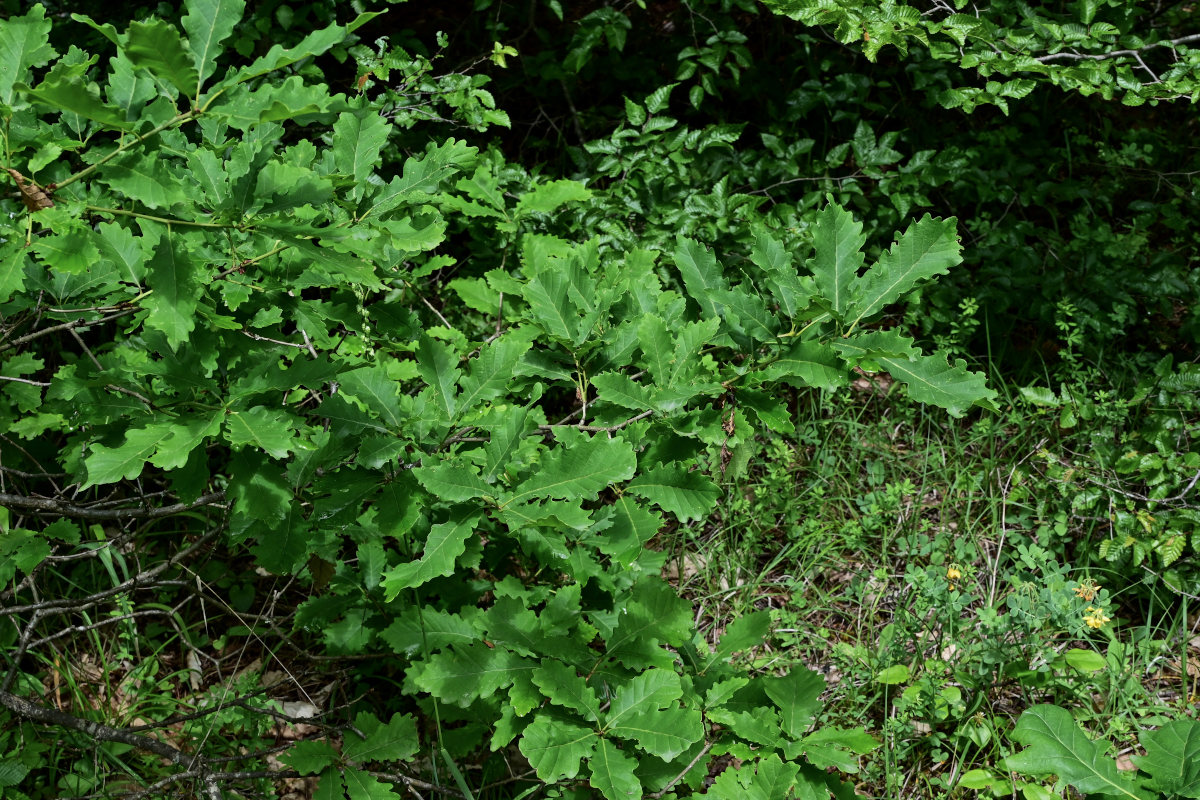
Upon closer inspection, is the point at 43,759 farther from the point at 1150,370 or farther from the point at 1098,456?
the point at 1150,370

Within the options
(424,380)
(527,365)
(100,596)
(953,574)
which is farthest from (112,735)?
(953,574)

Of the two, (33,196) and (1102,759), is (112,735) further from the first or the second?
(1102,759)

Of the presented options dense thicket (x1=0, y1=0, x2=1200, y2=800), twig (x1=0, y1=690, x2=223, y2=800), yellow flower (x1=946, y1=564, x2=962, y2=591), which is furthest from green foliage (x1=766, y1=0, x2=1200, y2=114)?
twig (x1=0, y1=690, x2=223, y2=800)

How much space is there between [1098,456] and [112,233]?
2.92 metres

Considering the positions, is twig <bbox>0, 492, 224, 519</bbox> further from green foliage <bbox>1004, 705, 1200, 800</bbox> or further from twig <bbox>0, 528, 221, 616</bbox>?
green foliage <bbox>1004, 705, 1200, 800</bbox>

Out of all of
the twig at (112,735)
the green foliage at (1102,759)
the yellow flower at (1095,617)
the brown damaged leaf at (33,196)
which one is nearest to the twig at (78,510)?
the twig at (112,735)

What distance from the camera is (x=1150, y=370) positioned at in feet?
10.6

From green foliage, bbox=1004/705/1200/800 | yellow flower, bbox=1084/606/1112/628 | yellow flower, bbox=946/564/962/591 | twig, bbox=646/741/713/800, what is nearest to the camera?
green foliage, bbox=1004/705/1200/800

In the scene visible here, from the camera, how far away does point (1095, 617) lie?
2.46 m

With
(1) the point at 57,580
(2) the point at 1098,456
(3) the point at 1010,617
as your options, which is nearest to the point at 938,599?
(3) the point at 1010,617

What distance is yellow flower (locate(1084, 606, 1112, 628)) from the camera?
244cm

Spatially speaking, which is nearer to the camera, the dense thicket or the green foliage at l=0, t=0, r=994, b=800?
the green foliage at l=0, t=0, r=994, b=800

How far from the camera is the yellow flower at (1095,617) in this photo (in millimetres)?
2439

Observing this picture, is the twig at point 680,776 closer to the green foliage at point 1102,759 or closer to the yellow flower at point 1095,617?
the green foliage at point 1102,759
